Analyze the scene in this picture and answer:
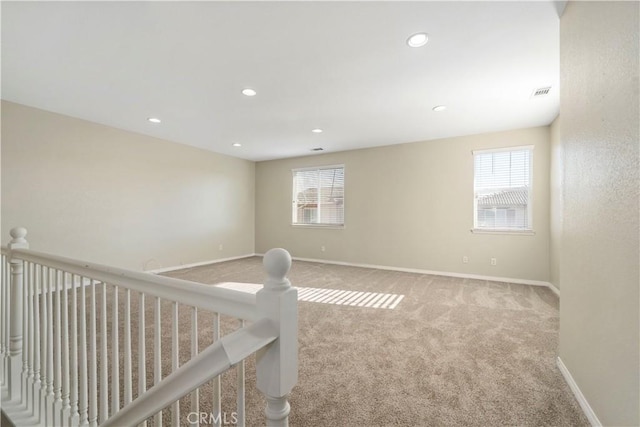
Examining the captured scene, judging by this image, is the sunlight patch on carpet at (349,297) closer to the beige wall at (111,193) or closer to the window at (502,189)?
the beige wall at (111,193)

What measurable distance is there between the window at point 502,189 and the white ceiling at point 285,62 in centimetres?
56

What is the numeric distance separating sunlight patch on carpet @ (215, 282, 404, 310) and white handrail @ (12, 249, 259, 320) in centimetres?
230

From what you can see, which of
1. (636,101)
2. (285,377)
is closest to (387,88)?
(636,101)

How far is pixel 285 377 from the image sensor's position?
0.63 metres

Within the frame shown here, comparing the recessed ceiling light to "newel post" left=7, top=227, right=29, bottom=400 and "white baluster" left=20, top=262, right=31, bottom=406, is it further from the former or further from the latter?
"white baluster" left=20, top=262, right=31, bottom=406

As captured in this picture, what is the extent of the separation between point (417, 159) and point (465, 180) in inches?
35.9

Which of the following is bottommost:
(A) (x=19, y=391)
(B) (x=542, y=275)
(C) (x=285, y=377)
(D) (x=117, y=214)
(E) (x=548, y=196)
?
(A) (x=19, y=391)

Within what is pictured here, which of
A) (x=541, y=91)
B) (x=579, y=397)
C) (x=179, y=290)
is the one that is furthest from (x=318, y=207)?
(x=179, y=290)

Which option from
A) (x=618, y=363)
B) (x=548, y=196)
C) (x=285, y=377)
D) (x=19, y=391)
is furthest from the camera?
(x=548, y=196)

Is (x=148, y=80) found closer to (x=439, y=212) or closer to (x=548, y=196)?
(x=439, y=212)

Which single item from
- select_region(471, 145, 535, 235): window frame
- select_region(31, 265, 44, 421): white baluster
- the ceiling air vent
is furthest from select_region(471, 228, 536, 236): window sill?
select_region(31, 265, 44, 421): white baluster

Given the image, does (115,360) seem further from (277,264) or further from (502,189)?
(502,189)

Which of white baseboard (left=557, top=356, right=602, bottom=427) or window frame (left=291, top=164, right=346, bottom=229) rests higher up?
window frame (left=291, top=164, right=346, bottom=229)

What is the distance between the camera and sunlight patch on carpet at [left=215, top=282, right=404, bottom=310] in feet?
11.0
